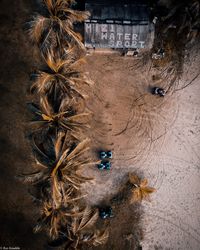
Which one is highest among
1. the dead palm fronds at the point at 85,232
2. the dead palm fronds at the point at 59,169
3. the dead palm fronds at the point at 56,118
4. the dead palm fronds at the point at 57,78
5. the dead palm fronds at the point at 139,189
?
the dead palm fronds at the point at 57,78

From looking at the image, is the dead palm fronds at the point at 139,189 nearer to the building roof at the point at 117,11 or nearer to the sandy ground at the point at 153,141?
the sandy ground at the point at 153,141

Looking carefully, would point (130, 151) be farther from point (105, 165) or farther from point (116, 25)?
point (116, 25)

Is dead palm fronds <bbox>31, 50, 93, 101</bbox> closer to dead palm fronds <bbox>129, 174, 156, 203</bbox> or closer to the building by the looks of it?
the building

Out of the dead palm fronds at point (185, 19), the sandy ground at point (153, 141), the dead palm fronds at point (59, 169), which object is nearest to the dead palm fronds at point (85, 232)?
the sandy ground at point (153, 141)

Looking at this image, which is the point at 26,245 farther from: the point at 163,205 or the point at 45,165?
the point at 163,205

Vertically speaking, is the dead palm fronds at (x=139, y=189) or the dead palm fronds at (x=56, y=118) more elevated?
the dead palm fronds at (x=56, y=118)

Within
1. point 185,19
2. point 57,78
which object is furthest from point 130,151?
point 185,19
